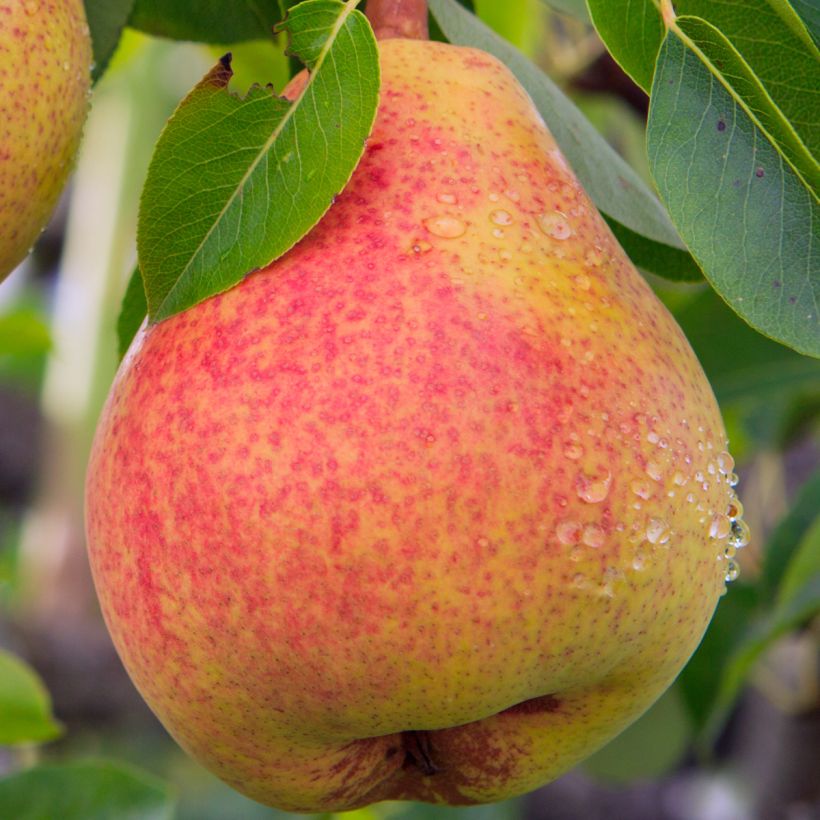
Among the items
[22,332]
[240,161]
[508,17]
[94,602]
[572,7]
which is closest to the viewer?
[240,161]

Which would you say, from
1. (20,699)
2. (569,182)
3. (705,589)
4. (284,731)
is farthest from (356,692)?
(20,699)

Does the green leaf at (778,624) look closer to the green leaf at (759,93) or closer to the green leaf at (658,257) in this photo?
the green leaf at (658,257)

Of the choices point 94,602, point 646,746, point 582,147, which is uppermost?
point 582,147

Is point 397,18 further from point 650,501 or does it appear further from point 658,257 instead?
point 650,501

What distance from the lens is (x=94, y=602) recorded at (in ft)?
13.5

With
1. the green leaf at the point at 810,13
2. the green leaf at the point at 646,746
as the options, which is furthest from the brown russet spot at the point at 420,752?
the green leaf at the point at 646,746

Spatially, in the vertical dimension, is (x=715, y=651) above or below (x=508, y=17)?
below

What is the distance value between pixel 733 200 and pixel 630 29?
133 millimetres

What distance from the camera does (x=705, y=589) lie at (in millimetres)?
709

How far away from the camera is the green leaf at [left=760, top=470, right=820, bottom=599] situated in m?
1.45

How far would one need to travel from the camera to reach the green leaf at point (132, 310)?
0.84m

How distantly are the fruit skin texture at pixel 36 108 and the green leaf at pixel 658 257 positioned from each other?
1.25ft

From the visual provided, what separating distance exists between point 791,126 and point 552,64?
39.7 inches

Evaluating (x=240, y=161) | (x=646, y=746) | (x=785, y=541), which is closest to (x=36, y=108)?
(x=240, y=161)
